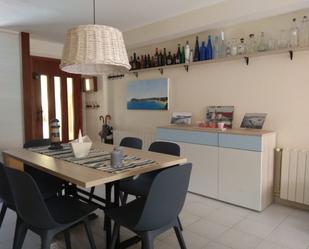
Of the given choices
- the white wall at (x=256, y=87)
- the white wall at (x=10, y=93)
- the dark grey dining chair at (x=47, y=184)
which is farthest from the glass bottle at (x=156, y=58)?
the dark grey dining chair at (x=47, y=184)

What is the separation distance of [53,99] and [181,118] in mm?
2718

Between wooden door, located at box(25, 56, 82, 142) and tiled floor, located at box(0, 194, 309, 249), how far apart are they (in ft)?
7.97

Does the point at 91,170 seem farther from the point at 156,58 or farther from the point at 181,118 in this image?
the point at 156,58

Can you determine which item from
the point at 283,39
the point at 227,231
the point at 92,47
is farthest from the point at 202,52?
the point at 227,231

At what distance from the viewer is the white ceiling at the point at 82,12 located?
10.4 feet

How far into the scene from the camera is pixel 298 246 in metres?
2.24

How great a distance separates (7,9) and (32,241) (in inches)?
110

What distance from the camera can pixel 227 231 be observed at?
2514mm

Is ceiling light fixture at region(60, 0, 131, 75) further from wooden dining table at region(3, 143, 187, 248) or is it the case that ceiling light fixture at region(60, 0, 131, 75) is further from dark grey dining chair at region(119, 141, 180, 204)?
dark grey dining chair at region(119, 141, 180, 204)

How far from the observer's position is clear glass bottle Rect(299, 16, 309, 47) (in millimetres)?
2863

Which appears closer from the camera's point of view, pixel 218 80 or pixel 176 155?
pixel 176 155

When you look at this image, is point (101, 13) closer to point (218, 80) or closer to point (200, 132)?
point (218, 80)

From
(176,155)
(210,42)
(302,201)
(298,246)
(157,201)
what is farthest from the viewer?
(210,42)

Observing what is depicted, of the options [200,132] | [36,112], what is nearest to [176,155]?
[200,132]
